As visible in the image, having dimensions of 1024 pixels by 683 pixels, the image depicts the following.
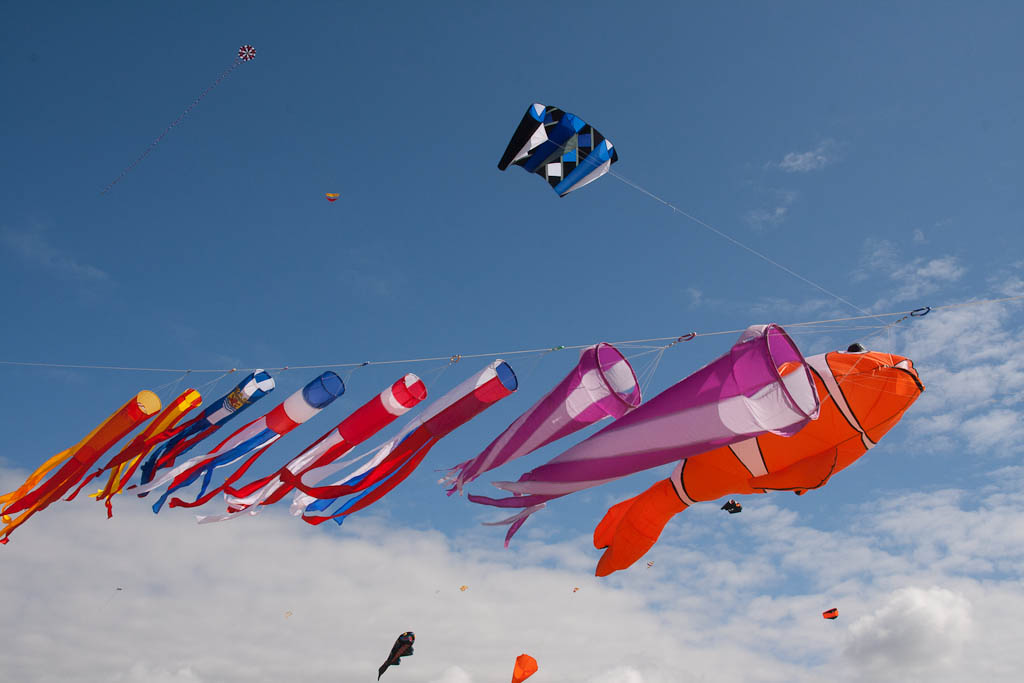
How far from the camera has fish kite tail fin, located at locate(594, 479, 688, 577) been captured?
313 inches

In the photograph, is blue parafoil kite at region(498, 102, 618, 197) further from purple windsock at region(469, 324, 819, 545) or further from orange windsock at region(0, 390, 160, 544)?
orange windsock at region(0, 390, 160, 544)

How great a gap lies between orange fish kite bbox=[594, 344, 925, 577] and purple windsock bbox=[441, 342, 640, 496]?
63.3 inches

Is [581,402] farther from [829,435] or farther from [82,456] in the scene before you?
[82,456]

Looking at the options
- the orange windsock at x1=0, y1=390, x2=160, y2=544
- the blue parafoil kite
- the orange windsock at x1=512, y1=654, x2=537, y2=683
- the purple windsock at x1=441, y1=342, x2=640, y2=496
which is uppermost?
the blue parafoil kite

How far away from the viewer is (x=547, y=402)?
6879 mm

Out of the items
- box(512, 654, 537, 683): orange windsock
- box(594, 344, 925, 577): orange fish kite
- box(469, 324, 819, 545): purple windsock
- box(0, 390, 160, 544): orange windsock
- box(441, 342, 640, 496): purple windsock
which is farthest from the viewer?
box(512, 654, 537, 683): orange windsock

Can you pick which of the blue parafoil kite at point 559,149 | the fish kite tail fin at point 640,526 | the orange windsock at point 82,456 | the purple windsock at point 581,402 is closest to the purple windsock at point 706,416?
the purple windsock at point 581,402

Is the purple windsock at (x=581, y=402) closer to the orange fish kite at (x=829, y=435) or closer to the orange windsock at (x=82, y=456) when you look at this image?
the orange fish kite at (x=829, y=435)

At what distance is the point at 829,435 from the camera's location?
22.1 ft

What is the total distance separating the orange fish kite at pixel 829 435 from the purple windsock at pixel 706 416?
3.51 feet

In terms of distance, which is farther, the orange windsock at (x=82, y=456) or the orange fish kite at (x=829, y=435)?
the orange windsock at (x=82, y=456)

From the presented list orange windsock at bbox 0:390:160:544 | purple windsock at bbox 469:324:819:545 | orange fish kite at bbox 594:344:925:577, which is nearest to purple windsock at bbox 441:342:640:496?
purple windsock at bbox 469:324:819:545

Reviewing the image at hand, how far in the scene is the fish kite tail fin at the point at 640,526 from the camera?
313 inches

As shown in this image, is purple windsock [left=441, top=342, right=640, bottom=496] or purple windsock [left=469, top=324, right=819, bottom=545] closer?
purple windsock [left=469, top=324, right=819, bottom=545]
